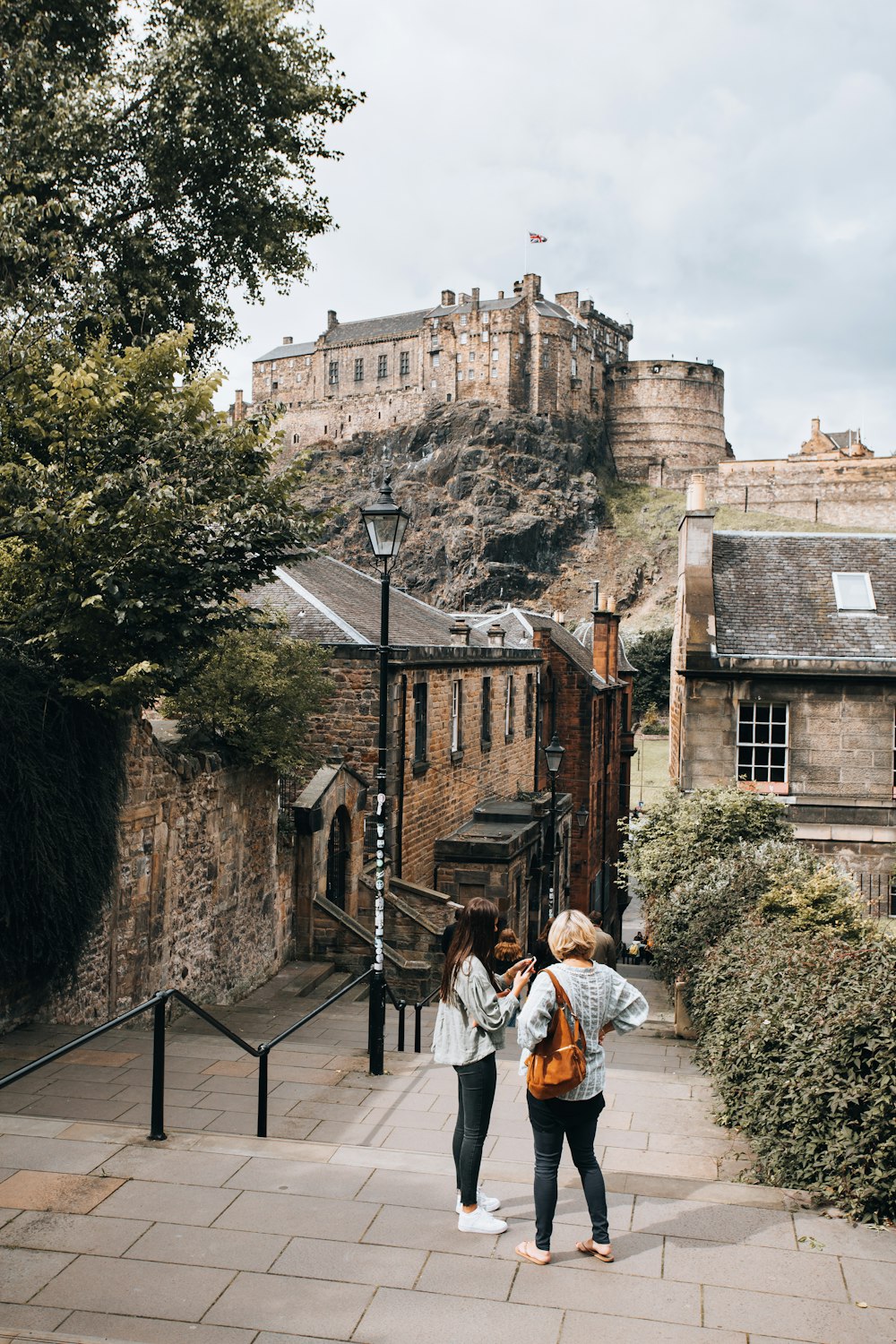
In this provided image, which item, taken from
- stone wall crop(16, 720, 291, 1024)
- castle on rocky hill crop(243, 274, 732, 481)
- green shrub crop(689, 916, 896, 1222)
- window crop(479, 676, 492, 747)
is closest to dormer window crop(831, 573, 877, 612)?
window crop(479, 676, 492, 747)

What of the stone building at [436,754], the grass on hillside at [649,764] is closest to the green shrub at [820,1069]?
the stone building at [436,754]

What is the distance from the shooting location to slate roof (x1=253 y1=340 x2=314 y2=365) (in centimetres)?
10944

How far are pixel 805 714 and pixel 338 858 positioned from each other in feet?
30.0

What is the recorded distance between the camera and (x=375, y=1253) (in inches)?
192

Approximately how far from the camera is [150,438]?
11.2 m

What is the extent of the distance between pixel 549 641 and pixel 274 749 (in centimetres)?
1917

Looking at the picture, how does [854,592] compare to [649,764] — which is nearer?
[854,592]

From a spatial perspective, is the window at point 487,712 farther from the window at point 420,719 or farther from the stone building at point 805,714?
the stone building at point 805,714

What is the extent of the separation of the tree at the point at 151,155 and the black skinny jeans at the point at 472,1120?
36.9 ft

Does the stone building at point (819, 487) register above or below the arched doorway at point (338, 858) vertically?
above

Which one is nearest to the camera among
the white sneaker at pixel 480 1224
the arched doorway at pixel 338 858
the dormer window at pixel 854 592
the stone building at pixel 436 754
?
the white sneaker at pixel 480 1224

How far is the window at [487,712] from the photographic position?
24.5 m

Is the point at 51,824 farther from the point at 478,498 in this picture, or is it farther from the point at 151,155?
the point at 478,498

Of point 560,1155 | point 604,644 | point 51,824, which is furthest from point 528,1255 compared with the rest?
point 604,644
